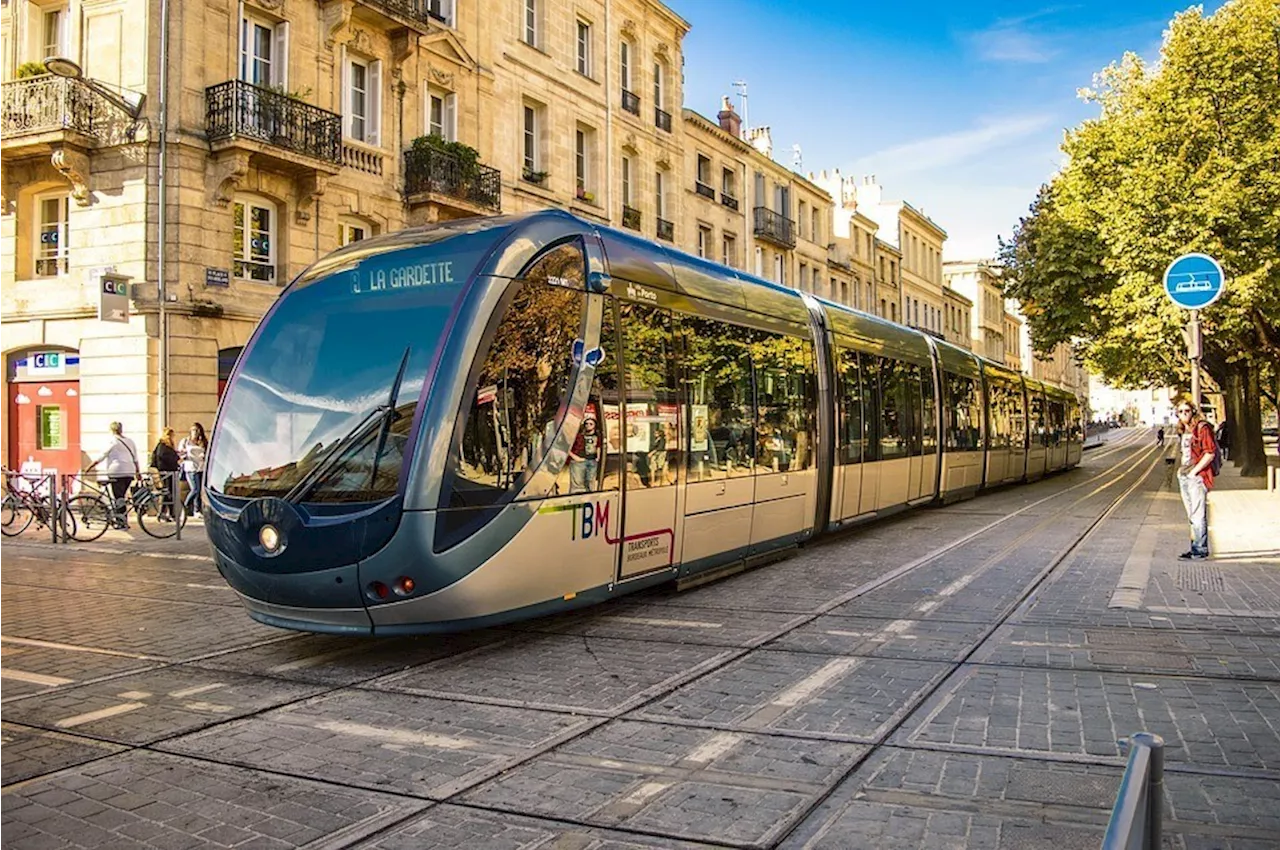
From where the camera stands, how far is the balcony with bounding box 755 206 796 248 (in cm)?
4109

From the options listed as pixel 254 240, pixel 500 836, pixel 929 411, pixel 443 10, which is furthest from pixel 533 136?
pixel 500 836

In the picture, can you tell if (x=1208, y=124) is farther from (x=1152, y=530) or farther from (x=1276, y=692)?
(x=1276, y=692)

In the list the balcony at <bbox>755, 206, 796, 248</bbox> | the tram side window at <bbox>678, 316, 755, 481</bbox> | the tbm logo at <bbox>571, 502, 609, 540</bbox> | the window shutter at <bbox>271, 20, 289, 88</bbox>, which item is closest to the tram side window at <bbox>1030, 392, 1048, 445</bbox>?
the balcony at <bbox>755, 206, 796, 248</bbox>

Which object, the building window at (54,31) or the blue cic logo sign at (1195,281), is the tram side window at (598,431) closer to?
the blue cic logo sign at (1195,281)

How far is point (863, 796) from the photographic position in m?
4.34

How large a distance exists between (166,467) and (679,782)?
1438 cm

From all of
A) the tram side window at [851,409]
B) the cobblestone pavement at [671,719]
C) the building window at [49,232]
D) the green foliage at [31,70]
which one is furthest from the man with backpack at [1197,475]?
the green foliage at [31,70]

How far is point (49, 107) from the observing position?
18.5 metres

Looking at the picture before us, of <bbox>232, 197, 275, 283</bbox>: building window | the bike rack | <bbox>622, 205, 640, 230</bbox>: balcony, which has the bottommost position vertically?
the bike rack

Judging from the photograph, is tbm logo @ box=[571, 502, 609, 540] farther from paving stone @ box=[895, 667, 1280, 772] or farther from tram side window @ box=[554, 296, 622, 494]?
paving stone @ box=[895, 667, 1280, 772]

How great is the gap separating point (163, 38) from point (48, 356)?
20.6ft

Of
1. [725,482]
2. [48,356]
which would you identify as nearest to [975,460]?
[725,482]

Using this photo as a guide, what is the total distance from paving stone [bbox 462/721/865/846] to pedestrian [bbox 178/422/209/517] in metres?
13.0

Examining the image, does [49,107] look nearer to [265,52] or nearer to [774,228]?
[265,52]
